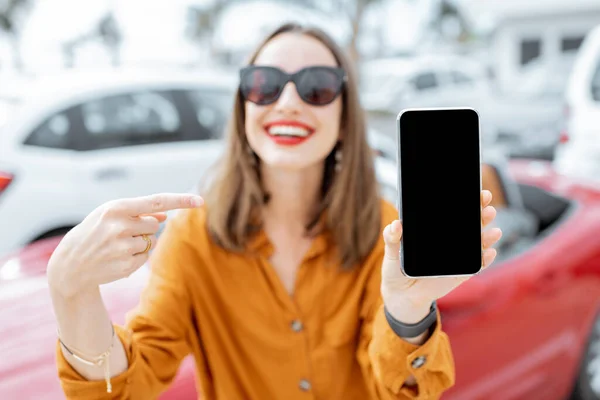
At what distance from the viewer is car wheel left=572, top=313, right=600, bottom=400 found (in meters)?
2.38

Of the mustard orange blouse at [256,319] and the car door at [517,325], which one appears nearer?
the mustard orange blouse at [256,319]

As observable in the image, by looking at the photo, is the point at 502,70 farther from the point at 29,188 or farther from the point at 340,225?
the point at 340,225

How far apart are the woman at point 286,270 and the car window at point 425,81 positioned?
31.2 feet

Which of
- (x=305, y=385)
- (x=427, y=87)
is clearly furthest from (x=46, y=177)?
(x=427, y=87)

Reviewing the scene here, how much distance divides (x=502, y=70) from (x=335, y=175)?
17.0 m

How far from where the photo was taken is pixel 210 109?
3969 mm

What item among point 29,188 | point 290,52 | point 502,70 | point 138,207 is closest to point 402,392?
point 138,207

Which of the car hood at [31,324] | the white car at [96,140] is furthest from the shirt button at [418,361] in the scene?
the white car at [96,140]

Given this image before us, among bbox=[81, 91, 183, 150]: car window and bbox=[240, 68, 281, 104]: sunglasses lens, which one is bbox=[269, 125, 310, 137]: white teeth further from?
bbox=[81, 91, 183, 150]: car window

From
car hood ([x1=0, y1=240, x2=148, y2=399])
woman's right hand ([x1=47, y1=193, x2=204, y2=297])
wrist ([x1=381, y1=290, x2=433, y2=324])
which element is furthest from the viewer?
car hood ([x1=0, y1=240, x2=148, y2=399])

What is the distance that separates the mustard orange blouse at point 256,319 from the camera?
1173 mm

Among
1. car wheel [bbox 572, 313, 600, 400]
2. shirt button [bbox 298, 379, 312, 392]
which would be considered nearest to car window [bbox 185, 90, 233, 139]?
car wheel [bbox 572, 313, 600, 400]

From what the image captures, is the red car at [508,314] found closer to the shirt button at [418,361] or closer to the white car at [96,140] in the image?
the shirt button at [418,361]

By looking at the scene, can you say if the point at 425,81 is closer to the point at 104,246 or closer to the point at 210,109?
the point at 210,109
